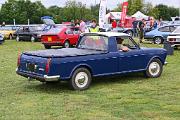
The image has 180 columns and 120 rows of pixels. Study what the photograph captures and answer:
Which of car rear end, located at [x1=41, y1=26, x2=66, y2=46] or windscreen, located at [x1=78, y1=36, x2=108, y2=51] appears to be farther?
car rear end, located at [x1=41, y1=26, x2=66, y2=46]

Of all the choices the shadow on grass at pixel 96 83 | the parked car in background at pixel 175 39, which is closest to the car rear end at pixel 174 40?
the parked car in background at pixel 175 39

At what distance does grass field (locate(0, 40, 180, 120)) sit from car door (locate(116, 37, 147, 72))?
0.40 metres

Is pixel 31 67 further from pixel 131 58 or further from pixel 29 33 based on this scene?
pixel 29 33

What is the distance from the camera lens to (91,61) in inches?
424

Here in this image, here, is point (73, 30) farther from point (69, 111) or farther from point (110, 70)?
point (69, 111)

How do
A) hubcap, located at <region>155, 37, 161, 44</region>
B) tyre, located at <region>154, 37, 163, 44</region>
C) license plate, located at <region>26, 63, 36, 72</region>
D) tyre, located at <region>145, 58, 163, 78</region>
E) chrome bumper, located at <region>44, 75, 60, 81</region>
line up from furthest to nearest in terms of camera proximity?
hubcap, located at <region>155, 37, 161, 44</region> → tyre, located at <region>154, 37, 163, 44</region> → tyre, located at <region>145, 58, 163, 78</region> → license plate, located at <region>26, 63, 36, 72</region> → chrome bumper, located at <region>44, 75, 60, 81</region>

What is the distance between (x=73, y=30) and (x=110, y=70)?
547 inches

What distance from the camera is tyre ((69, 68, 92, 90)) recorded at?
34.3ft

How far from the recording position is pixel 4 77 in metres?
12.6

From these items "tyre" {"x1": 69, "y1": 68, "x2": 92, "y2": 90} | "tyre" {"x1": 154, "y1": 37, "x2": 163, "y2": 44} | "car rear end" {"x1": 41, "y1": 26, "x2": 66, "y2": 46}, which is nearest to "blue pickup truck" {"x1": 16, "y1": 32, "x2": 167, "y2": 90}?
"tyre" {"x1": 69, "y1": 68, "x2": 92, "y2": 90}

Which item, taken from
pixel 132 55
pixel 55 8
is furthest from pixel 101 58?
pixel 55 8

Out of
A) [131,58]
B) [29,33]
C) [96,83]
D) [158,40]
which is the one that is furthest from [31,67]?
[29,33]

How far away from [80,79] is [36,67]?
114 cm

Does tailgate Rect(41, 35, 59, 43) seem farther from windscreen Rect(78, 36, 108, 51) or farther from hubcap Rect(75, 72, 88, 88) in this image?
hubcap Rect(75, 72, 88, 88)
